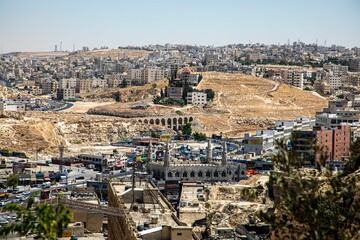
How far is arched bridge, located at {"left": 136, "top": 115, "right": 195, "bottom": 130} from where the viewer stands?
5772 centimetres

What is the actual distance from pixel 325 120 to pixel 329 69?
47.8 metres

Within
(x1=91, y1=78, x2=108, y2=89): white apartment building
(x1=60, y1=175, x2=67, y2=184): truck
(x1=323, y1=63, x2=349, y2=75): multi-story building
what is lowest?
(x1=60, y1=175, x2=67, y2=184): truck

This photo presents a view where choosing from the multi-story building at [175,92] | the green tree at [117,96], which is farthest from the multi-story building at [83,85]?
the multi-story building at [175,92]

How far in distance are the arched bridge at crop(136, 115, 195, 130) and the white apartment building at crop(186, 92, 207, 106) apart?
580 cm

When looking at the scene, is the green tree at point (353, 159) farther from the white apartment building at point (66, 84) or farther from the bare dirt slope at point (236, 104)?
the white apartment building at point (66, 84)

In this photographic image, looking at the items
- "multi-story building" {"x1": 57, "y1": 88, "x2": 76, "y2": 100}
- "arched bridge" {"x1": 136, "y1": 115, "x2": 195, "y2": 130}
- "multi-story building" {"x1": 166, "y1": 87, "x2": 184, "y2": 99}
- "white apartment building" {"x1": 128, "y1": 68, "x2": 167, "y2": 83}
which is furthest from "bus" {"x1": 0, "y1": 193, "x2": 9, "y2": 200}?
"white apartment building" {"x1": 128, "y1": 68, "x2": 167, "y2": 83}

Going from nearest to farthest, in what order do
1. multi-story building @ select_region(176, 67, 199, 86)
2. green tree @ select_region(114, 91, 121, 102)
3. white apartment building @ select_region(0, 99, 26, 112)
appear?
white apartment building @ select_region(0, 99, 26, 112)
multi-story building @ select_region(176, 67, 199, 86)
green tree @ select_region(114, 91, 121, 102)

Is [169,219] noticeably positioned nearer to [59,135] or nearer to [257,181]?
[257,181]

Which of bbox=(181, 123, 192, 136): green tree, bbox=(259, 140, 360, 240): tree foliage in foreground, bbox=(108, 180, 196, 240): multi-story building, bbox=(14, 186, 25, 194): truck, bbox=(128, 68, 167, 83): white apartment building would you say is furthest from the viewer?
bbox=(128, 68, 167, 83): white apartment building

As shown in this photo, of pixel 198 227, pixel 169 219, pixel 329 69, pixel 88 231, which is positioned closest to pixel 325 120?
pixel 198 227

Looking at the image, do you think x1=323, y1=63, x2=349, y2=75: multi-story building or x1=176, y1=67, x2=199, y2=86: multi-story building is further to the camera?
x1=323, y1=63, x2=349, y2=75: multi-story building

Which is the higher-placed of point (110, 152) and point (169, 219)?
point (169, 219)

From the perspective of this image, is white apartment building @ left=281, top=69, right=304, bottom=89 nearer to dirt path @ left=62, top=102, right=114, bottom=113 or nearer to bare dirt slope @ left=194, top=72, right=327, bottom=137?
bare dirt slope @ left=194, top=72, right=327, bottom=137

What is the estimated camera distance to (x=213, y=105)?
211 ft
